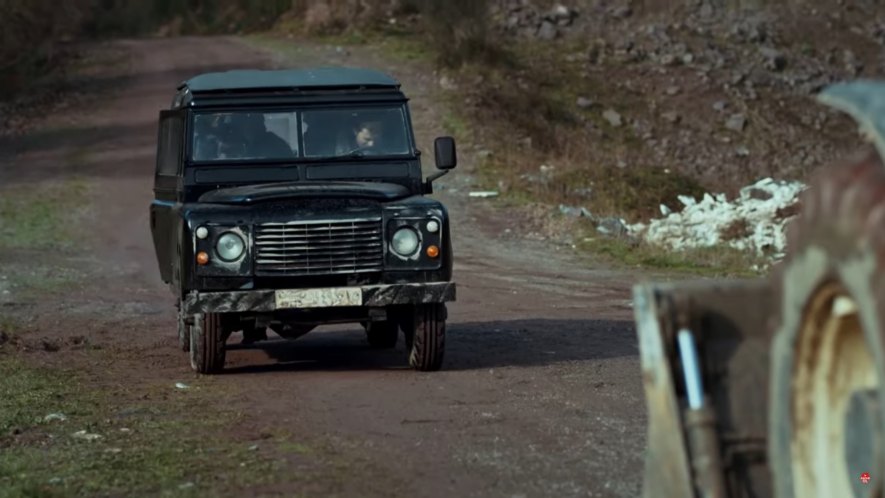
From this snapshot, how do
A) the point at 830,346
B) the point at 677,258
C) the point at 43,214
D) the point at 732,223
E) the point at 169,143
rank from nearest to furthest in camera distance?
1. the point at 830,346
2. the point at 169,143
3. the point at 677,258
4. the point at 732,223
5. the point at 43,214

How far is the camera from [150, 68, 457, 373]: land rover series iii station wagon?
1033 cm

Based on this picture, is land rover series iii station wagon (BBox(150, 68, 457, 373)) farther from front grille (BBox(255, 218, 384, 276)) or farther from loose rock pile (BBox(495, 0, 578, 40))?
loose rock pile (BBox(495, 0, 578, 40))

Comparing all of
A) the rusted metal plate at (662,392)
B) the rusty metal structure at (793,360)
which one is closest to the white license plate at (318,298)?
the rusty metal structure at (793,360)

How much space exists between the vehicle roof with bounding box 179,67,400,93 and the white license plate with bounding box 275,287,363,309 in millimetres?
2004

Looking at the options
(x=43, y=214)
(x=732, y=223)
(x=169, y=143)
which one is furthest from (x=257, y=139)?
(x=43, y=214)

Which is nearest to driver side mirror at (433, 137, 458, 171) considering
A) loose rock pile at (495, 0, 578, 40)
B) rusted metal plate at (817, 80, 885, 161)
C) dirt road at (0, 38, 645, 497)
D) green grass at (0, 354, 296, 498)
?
dirt road at (0, 38, 645, 497)

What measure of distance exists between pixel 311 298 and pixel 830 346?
6.39 meters

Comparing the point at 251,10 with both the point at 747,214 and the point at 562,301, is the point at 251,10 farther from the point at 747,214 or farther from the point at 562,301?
the point at 562,301

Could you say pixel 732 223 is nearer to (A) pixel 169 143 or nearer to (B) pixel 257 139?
(A) pixel 169 143

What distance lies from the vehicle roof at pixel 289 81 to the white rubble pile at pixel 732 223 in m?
8.22

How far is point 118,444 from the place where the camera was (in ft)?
26.8

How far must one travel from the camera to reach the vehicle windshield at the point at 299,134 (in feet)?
37.8

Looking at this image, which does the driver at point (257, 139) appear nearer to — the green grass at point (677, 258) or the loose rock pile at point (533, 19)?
the green grass at point (677, 258)

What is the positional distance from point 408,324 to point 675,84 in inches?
909
